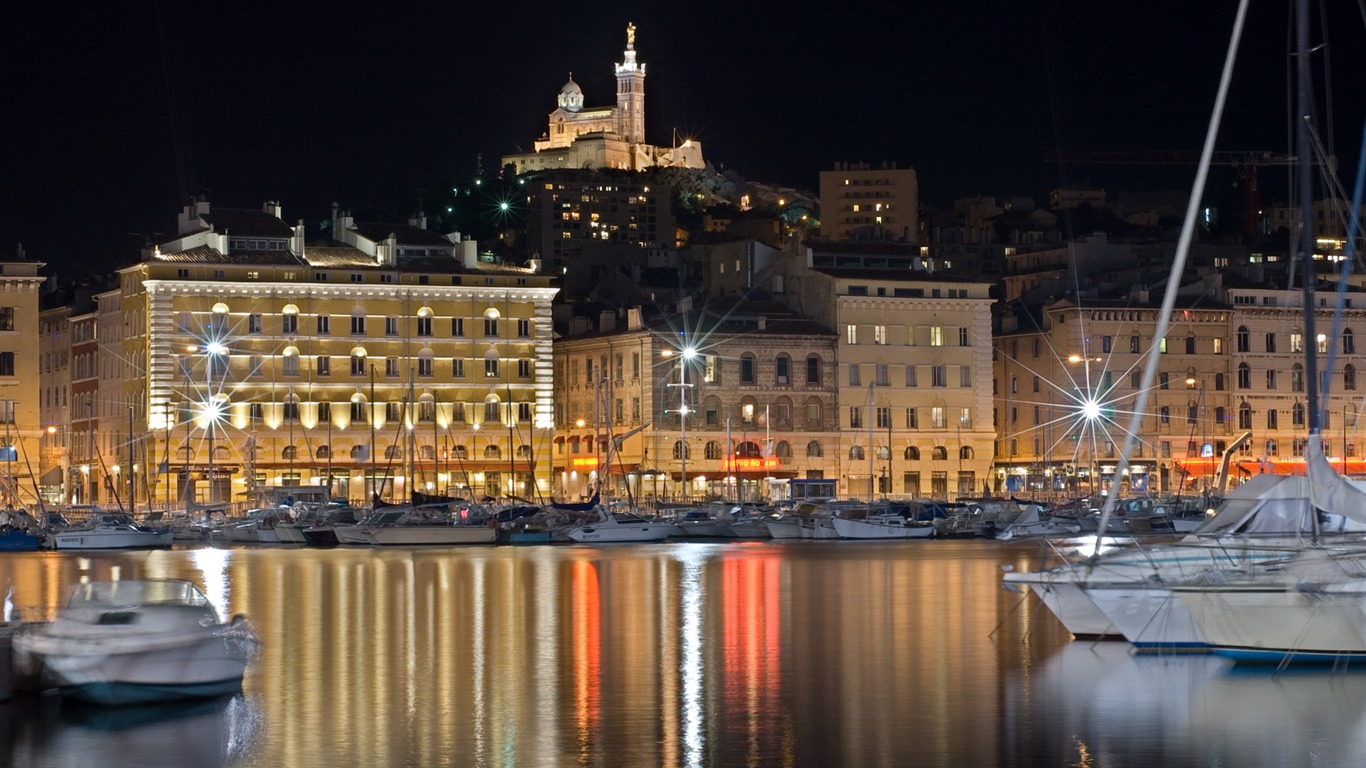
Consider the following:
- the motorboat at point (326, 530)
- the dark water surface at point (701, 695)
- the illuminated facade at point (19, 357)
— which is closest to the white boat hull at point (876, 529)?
the motorboat at point (326, 530)

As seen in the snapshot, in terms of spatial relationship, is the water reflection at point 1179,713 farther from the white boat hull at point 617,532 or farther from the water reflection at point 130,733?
the white boat hull at point 617,532

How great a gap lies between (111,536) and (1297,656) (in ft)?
211

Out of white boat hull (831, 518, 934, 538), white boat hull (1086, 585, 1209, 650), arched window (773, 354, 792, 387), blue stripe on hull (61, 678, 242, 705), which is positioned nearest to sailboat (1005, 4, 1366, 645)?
white boat hull (1086, 585, 1209, 650)

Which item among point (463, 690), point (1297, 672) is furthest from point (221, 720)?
point (1297, 672)

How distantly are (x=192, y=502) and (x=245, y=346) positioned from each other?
10222 millimetres

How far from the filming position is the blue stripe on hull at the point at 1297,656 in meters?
32.6

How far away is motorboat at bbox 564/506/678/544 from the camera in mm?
91250

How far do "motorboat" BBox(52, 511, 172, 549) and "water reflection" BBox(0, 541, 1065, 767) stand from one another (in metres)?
22.8

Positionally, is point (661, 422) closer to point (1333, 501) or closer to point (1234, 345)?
point (1234, 345)

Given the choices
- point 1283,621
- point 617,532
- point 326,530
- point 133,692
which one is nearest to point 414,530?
point 326,530

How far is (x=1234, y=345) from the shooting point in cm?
12525

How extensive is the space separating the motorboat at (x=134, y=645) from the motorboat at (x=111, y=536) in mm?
59550

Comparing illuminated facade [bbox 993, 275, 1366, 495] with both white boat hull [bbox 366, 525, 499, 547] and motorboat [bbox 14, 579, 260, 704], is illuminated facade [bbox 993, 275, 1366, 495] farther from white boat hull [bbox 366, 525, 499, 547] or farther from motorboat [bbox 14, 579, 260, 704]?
motorboat [bbox 14, 579, 260, 704]

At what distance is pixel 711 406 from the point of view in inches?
4624
